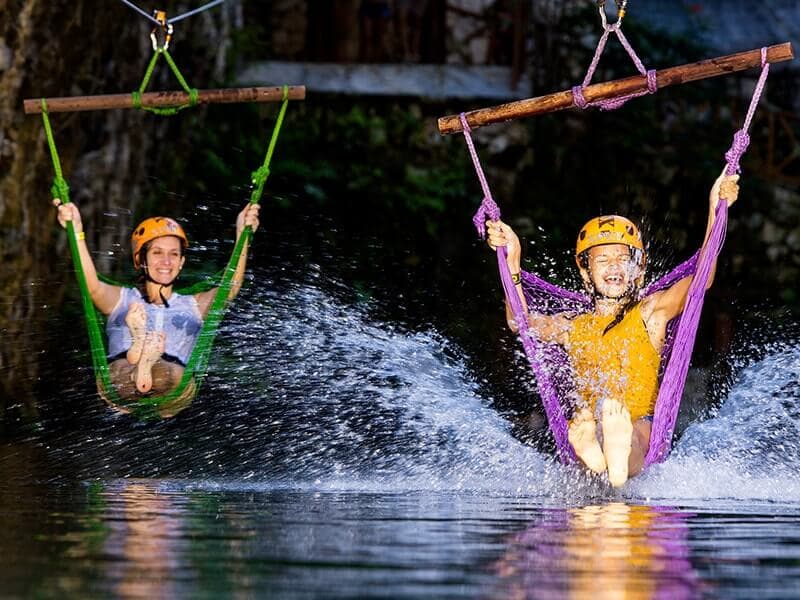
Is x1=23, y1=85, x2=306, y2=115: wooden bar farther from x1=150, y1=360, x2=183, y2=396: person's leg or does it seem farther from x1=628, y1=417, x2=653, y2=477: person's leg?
x1=628, y1=417, x2=653, y2=477: person's leg

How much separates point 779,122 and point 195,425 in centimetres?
634

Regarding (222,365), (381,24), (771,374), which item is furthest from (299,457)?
(381,24)

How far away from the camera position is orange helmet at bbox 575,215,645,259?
753 cm

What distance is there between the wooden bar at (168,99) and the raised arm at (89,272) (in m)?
0.46

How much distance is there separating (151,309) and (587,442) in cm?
262

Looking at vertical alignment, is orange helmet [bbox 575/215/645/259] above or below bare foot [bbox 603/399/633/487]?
above

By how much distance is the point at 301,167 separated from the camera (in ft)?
45.4

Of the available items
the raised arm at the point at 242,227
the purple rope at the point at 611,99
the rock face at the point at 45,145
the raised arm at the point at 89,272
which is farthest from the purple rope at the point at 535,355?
the rock face at the point at 45,145

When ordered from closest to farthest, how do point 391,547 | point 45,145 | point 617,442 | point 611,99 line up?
point 391,547, point 617,442, point 611,99, point 45,145

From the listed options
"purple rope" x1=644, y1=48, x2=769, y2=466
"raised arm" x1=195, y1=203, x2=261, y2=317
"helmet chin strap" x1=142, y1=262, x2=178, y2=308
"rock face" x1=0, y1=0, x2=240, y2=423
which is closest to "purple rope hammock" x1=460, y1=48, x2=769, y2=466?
"purple rope" x1=644, y1=48, x2=769, y2=466

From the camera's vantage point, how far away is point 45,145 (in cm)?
1154

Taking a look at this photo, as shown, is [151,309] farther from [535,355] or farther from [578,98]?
[578,98]

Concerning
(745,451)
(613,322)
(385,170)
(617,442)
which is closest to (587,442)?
(617,442)

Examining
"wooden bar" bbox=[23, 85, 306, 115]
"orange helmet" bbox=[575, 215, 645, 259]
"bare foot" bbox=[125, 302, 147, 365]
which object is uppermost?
"wooden bar" bbox=[23, 85, 306, 115]
